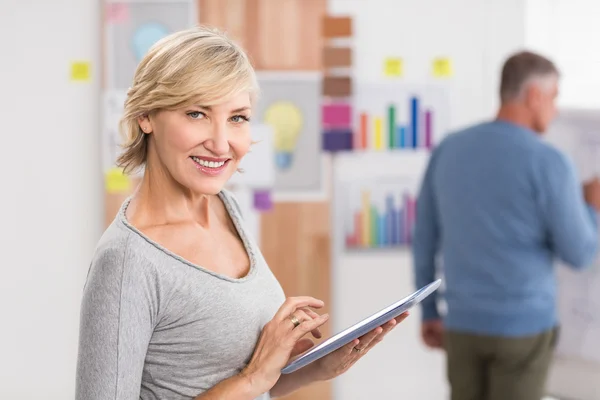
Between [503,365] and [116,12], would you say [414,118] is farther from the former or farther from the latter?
[503,365]

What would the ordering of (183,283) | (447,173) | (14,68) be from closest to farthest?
(183,283) < (447,173) < (14,68)

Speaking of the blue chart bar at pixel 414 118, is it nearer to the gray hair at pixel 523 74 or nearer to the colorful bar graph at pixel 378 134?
the colorful bar graph at pixel 378 134

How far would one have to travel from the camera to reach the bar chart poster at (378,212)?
14.1 feet

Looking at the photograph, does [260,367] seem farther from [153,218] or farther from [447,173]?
[447,173]

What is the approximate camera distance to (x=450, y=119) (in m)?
4.36

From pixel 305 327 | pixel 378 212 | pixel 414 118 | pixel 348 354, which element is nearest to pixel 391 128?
pixel 414 118

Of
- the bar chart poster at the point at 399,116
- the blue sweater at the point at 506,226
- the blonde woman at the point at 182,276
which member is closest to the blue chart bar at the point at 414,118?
the bar chart poster at the point at 399,116

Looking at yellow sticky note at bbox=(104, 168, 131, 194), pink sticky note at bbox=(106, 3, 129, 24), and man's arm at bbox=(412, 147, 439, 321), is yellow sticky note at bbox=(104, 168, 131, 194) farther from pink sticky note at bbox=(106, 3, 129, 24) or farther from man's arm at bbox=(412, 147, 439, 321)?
man's arm at bbox=(412, 147, 439, 321)

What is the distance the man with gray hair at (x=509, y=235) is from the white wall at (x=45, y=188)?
6.41 ft

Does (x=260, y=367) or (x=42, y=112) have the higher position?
(x=42, y=112)

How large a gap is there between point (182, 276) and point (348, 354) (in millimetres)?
309

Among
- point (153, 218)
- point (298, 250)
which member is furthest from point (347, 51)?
point (153, 218)

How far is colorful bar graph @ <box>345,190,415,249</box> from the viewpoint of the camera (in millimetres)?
4320

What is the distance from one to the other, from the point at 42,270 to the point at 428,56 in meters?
2.15
